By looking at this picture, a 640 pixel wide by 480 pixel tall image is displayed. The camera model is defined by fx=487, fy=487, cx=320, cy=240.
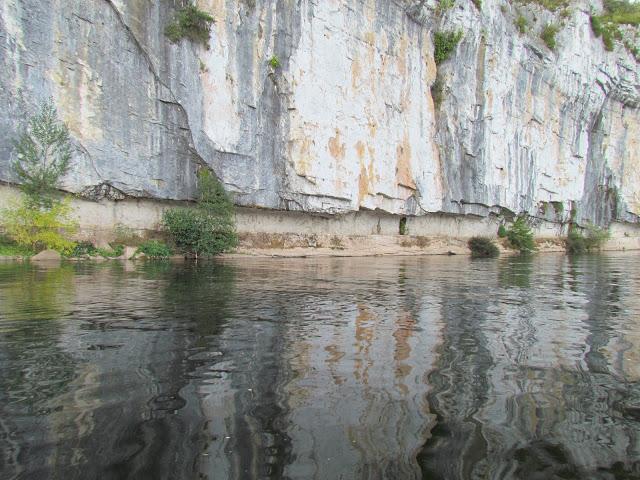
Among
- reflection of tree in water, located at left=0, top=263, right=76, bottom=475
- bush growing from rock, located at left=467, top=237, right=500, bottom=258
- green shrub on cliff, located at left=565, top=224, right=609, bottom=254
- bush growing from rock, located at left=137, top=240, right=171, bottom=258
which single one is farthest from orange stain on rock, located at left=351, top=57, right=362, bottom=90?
green shrub on cliff, located at left=565, top=224, right=609, bottom=254

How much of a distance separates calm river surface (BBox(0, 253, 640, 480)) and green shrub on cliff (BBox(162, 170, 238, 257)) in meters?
14.8

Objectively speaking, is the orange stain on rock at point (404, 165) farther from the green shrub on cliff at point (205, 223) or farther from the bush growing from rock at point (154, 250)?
the bush growing from rock at point (154, 250)

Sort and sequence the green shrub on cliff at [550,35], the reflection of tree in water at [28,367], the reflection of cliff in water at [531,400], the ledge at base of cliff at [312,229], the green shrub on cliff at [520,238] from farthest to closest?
the green shrub on cliff at [550,35], the green shrub on cliff at [520,238], the ledge at base of cliff at [312,229], the reflection of tree in water at [28,367], the reflection of cliff in water at [531,400]

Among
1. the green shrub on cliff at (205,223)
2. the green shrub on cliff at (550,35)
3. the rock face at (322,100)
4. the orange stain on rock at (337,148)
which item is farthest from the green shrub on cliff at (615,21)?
the green shrub on cliff at (205,223)

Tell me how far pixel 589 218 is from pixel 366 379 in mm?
60598

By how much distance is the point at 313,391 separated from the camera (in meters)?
4.61

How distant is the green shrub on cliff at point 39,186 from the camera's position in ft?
65.9

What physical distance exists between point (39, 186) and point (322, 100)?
17.4m

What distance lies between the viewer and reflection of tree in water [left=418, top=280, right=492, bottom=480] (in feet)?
10.7

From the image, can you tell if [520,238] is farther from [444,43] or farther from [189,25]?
[189,25]

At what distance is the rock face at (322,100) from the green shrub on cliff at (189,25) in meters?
0.45

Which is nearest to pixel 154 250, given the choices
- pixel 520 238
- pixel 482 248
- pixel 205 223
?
pixel 205 223

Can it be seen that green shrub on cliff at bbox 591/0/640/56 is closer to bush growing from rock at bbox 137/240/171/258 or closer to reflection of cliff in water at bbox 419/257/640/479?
bush growing from rock at bbox 137/240/171/258

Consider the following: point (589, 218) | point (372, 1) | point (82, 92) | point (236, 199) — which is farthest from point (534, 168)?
point (82, 92)
